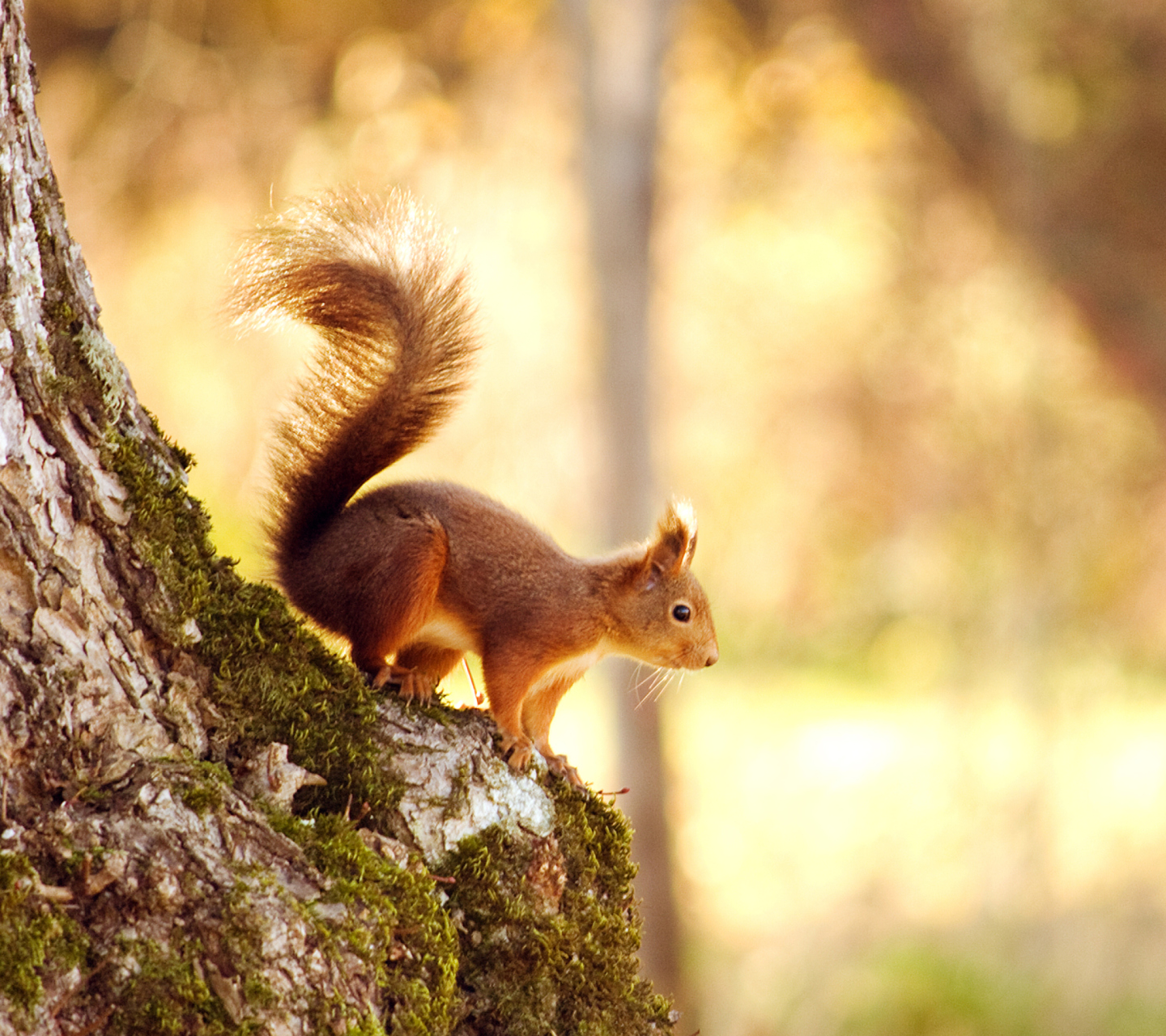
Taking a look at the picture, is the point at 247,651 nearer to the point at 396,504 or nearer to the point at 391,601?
the point at 391,601

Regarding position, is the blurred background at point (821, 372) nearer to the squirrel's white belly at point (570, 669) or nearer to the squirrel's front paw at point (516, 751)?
the squirrel's white belly at point (570, 669)

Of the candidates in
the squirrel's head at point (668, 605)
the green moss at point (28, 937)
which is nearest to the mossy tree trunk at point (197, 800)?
the green moss at point (28, 937)

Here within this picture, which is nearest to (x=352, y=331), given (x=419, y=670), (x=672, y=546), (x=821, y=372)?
(x=419, y=670)

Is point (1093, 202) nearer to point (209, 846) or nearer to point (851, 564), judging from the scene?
point (851, 564)

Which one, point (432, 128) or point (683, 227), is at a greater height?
point (683, 227)

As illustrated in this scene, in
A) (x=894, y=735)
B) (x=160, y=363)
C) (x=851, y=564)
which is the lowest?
(x=160, y=363)

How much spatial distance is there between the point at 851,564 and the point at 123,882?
17.0 feet

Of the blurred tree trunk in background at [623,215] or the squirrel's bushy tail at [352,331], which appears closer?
the squirrel's bushy tail at [352,331]

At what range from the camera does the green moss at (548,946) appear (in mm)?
1108

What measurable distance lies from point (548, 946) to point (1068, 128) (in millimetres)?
4630

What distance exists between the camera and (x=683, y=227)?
5066mm

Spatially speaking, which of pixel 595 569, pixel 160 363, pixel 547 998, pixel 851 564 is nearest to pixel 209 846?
pixel 547 998

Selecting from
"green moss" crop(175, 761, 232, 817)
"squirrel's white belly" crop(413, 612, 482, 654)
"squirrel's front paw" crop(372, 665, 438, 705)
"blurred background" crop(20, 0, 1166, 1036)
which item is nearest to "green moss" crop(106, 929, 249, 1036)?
"green moss" crop(175, 761, 232, 817)

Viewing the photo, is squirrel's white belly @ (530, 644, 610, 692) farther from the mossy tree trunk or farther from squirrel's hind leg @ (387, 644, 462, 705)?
the mossy tree trunk
